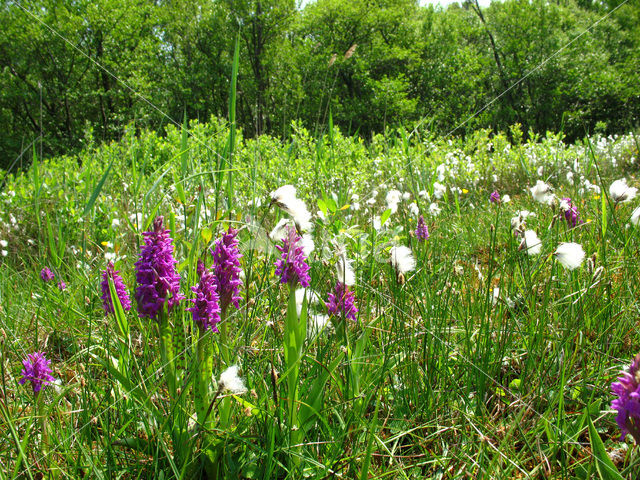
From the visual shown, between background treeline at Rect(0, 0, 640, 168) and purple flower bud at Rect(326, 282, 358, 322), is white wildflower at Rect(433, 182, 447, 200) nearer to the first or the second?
purple flower bud at Rect(326, 282, 358, 322)

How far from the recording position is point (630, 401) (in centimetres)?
74

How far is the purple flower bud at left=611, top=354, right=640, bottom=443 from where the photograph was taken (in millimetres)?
729

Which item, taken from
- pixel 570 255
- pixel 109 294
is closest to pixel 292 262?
pixel 109 294

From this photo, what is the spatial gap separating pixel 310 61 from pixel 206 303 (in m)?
23.1

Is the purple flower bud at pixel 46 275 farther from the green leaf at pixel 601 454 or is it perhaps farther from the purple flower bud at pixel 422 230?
the green leaf at pixel 601 454

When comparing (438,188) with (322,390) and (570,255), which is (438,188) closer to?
(570,255)

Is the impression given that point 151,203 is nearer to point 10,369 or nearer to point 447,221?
point 10,369

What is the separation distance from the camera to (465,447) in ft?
4.07

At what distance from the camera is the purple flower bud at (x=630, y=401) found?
0.73 metres

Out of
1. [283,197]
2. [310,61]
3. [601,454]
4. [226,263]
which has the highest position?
[310,61]

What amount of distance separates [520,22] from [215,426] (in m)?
38.9

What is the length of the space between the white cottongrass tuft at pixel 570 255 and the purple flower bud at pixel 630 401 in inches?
37.1

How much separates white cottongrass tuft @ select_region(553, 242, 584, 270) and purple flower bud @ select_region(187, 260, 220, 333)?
1.31 metres

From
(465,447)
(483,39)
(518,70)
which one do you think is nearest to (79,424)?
(465,447)
